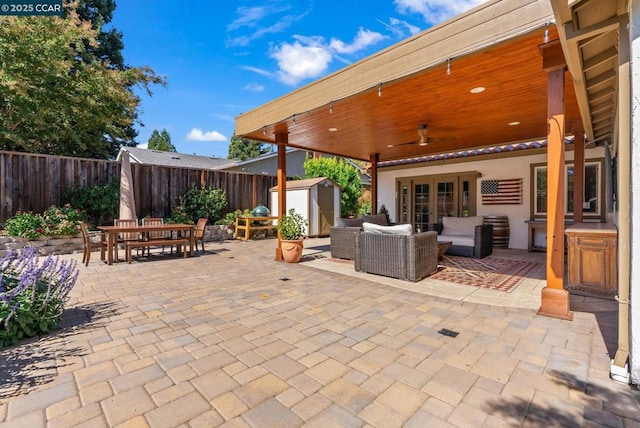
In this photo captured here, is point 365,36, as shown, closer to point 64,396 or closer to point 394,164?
point 394,164

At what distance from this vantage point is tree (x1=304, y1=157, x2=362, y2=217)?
12.9 metres

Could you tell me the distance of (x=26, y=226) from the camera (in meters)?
6.41

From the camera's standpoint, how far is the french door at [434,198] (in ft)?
28.6

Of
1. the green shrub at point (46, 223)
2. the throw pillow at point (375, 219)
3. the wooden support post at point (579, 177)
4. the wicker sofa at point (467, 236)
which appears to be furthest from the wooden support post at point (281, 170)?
the wooden support post at point (579, 177)

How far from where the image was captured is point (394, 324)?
290 centimetres

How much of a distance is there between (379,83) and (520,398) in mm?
3338

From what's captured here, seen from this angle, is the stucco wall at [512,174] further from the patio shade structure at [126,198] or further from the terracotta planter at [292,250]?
the patio shade structure at [126,198]

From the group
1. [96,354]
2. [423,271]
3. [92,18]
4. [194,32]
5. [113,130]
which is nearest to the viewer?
[96,354]

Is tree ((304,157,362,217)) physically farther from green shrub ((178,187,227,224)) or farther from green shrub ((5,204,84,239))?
green shrub ((5,204,84,239))

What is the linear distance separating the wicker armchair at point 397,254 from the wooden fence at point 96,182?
6.58 metres

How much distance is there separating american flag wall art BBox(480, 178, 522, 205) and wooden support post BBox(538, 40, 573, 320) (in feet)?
17.7

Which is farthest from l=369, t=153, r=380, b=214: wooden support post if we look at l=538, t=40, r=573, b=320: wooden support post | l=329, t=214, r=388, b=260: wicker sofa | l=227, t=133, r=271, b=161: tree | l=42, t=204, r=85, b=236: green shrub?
l=227, t=133, r=271, b=161: tree

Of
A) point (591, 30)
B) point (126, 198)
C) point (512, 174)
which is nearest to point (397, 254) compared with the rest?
point (591, 30)

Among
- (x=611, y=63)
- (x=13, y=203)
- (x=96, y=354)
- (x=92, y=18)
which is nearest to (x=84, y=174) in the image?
(x=13, y=203)
